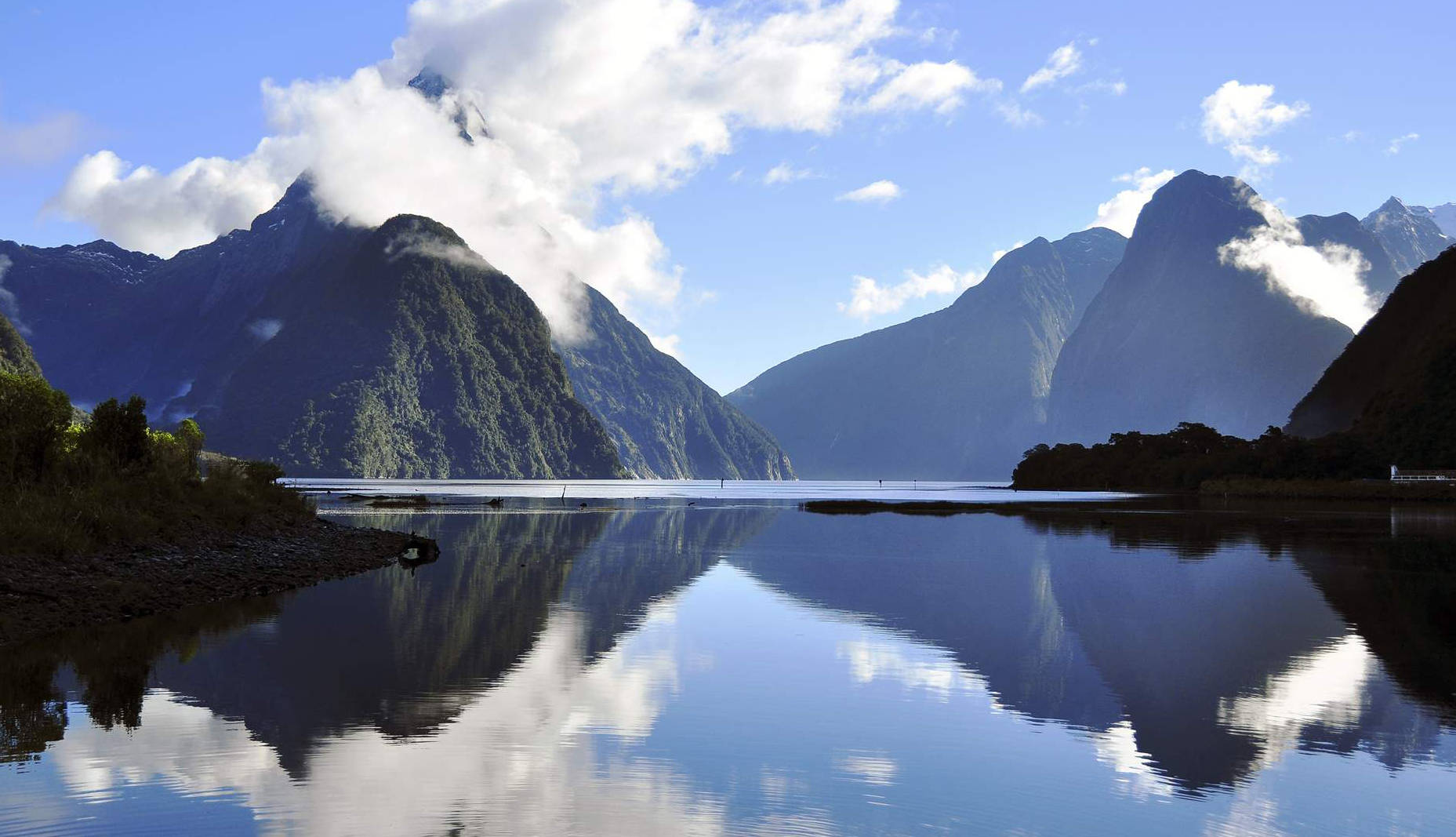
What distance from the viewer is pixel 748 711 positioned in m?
19.1

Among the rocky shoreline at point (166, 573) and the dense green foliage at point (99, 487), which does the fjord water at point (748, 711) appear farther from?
the dense green foliage at point (99, 487)

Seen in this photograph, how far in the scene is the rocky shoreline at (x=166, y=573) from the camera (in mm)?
26750

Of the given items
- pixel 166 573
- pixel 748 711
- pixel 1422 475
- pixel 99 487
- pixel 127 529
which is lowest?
pixel 748 711

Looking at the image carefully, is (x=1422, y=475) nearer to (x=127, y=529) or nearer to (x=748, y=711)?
(x=127, y=529)

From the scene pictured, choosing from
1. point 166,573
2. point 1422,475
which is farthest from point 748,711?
point 1422,475

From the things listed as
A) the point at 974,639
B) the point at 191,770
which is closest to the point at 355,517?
the point at 974,639

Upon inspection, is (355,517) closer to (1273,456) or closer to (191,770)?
(191,770)

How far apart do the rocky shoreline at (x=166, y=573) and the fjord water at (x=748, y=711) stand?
1.25 m

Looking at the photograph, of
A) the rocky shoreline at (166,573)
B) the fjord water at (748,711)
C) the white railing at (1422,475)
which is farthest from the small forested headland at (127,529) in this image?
the white railing at (1422,475)

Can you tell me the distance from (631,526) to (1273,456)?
405 ft

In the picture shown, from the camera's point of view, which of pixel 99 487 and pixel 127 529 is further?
pixel 99 487

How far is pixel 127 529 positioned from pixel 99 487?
18.2 ft

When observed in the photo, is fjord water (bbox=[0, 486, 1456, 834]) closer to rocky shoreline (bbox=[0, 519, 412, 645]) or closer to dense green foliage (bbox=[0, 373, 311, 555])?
rocky shoreline (bbox=[0, 519, 412, 645])

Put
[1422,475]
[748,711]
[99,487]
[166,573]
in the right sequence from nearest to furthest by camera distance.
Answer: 1. [748,711]
2. [166,573]
3. [99,487]
4. [1422,475]
